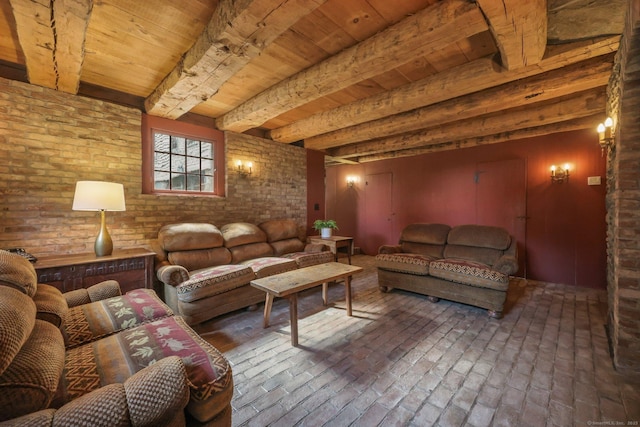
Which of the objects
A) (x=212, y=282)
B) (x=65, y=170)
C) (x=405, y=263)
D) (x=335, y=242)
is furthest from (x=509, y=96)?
(x=65, y=170)

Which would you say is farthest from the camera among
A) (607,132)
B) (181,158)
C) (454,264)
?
(181,158)

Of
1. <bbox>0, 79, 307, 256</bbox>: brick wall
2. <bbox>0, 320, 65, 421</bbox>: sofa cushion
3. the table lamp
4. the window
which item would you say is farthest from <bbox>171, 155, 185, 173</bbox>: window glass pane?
<bbox>0, 320, 65, 421</bbox>: sofa cushion

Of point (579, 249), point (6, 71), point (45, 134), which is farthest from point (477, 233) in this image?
point (6, 71)

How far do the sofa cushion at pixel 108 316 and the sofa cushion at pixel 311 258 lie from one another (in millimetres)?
1875

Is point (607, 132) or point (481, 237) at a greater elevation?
point (607, 132)

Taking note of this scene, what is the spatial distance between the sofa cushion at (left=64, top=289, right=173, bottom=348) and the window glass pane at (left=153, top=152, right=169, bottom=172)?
2167 millimetres

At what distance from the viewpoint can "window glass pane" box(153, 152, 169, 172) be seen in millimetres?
3598

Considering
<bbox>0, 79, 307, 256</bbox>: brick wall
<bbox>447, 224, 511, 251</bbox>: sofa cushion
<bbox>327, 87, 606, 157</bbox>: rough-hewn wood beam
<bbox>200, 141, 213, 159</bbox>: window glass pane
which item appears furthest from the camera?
<bbox>200, 141, 213, 159</bbox>: window glass pane

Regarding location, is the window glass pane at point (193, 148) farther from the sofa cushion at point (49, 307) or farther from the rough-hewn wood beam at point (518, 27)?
the rough-hewn wood beam at point (518, 27)

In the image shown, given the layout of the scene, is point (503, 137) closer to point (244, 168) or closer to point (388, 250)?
point (388, 250)

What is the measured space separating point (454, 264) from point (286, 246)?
2415mm

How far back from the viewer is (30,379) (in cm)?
87

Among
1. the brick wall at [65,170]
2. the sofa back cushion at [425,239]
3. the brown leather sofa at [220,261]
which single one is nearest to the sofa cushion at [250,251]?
the brown leather sofa at [220,261]

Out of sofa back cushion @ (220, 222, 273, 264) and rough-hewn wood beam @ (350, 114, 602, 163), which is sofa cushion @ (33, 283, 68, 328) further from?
rough-hewn wood beam @ (350, 114, 602, 163)
